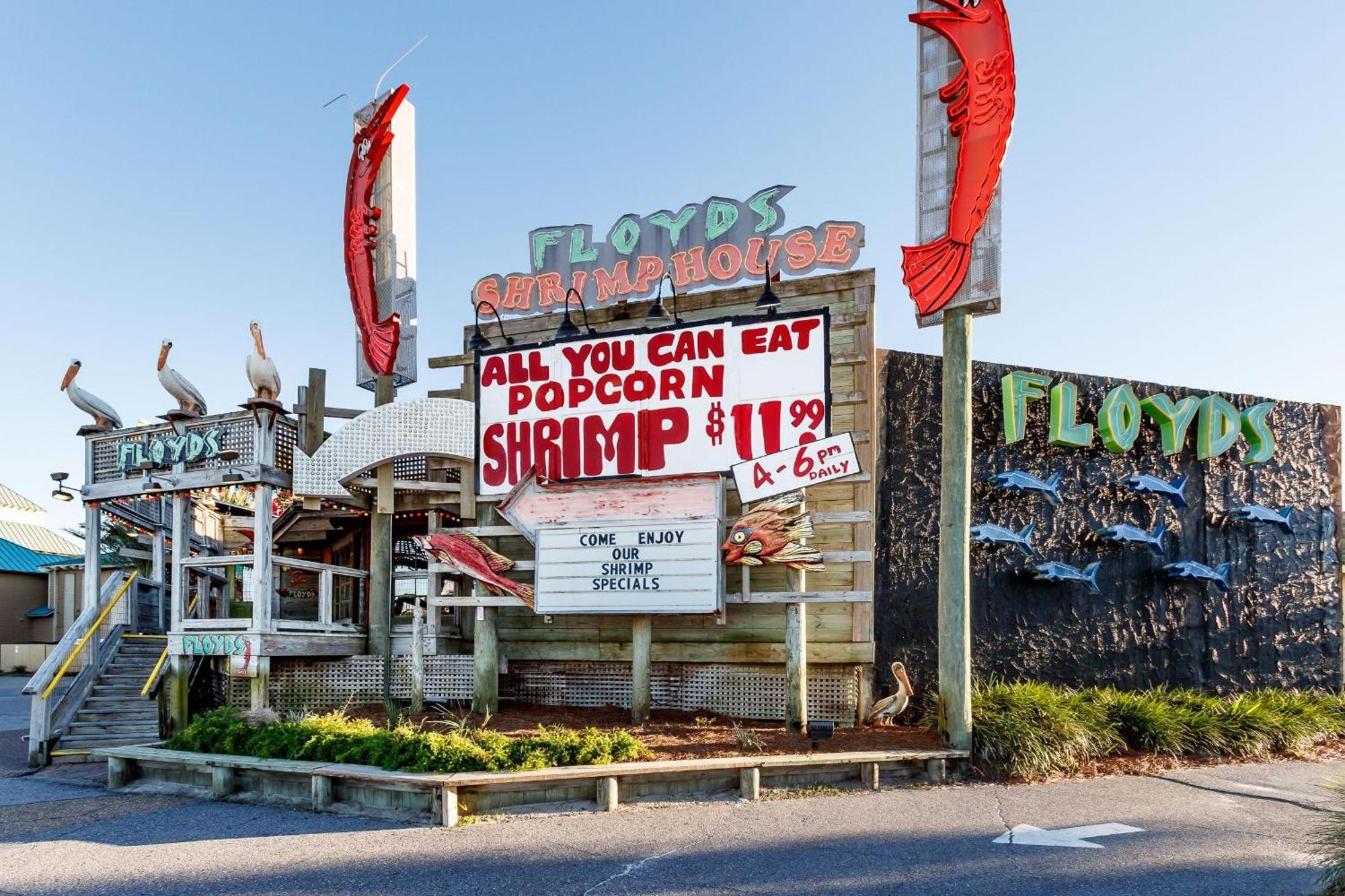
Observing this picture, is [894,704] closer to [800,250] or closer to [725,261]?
[800,250]

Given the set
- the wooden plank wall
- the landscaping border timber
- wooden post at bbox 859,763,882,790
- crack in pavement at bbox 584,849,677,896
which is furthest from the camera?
the wooden plank wall

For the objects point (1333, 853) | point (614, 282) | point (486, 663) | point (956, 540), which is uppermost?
point (614, 282)

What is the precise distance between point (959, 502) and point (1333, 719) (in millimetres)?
7482

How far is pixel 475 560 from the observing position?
46.4 feet

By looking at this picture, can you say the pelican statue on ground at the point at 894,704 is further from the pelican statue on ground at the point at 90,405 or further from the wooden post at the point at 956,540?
the pelican statue on ground at the point at 90,405

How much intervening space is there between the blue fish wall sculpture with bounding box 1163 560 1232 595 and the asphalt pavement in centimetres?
508

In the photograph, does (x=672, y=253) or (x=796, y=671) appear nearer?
(x=796, y=671)

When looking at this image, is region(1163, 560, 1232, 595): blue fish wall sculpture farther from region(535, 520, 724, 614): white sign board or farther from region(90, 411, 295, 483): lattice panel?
region(90, 411, 295, 483): lattice panel

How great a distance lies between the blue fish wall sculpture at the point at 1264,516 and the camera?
16.3 meters

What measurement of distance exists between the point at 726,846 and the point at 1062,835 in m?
2.96

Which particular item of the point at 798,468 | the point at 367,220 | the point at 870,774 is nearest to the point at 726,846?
the point at 870,774

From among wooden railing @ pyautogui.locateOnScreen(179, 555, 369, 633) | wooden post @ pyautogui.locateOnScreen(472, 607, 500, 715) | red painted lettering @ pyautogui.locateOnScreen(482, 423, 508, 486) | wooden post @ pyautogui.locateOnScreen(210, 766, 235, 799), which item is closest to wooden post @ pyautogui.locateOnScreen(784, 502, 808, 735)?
wooden post @ pyautogui.locateOnScreen(472, 607, 500, 715)

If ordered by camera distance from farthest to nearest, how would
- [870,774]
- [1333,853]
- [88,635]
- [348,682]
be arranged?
[348,682], [88,635], [870,774], [1333,853]

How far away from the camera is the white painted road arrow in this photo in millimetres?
8633
